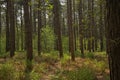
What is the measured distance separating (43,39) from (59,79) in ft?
63.2

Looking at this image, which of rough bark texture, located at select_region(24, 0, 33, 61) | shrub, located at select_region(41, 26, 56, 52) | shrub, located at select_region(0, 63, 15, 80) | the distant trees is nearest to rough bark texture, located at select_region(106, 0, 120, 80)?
the distant trees

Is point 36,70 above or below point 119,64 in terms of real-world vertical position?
below

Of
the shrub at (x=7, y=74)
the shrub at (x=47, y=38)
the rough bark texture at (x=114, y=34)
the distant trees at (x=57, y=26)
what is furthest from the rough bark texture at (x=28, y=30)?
the shrub at (x=47, y=38)

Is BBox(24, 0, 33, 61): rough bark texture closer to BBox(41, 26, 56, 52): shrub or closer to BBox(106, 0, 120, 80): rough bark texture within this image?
BBox(106, 0, 120, 80): rough bark texture

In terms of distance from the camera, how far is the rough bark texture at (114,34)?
128 inches

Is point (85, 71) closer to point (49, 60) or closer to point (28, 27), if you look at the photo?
point (28, 27)

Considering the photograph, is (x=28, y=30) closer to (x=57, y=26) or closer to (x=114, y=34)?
(x=57, y=26)

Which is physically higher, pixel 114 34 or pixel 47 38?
pixel 114 34

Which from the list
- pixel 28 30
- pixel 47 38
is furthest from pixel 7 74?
pixel 47 38

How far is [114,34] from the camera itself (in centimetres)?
330

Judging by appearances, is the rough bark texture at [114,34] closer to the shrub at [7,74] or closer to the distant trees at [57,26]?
the distant trees at [57,26]

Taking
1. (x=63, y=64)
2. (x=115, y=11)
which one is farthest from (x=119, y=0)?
(x=63, y=64)

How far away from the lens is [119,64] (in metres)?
Answer: 3.29

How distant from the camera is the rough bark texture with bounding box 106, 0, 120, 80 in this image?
326cm
